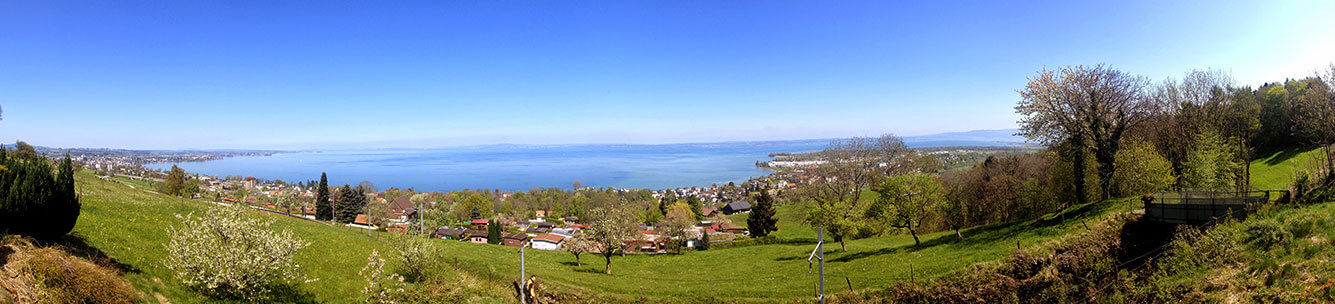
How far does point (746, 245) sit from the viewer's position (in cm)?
3728

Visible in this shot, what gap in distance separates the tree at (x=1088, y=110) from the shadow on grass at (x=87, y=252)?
34375 mm

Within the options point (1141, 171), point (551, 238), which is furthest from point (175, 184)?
point (1141, 171)

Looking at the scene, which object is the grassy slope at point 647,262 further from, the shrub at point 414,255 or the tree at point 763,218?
the tree at point 763,218

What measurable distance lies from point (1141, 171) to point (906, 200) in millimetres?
11850

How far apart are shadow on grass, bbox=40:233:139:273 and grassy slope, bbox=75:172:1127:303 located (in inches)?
7.8

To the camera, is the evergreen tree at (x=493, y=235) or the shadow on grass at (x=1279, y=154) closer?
the shadow on grass at (x=1279, y=154)

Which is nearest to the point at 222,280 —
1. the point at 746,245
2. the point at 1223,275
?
the point at 1223,275

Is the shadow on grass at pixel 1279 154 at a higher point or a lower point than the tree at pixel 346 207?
higher

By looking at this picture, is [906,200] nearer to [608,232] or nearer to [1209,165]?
[1209,165]

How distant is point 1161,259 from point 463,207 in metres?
89.3

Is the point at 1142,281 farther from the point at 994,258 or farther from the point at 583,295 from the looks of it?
the point at 583,295

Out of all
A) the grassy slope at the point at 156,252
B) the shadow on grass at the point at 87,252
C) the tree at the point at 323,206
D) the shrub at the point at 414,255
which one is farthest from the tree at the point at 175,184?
the shrub at the point at 414,255

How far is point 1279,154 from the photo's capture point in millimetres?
35375

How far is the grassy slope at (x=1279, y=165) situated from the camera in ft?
89.6
